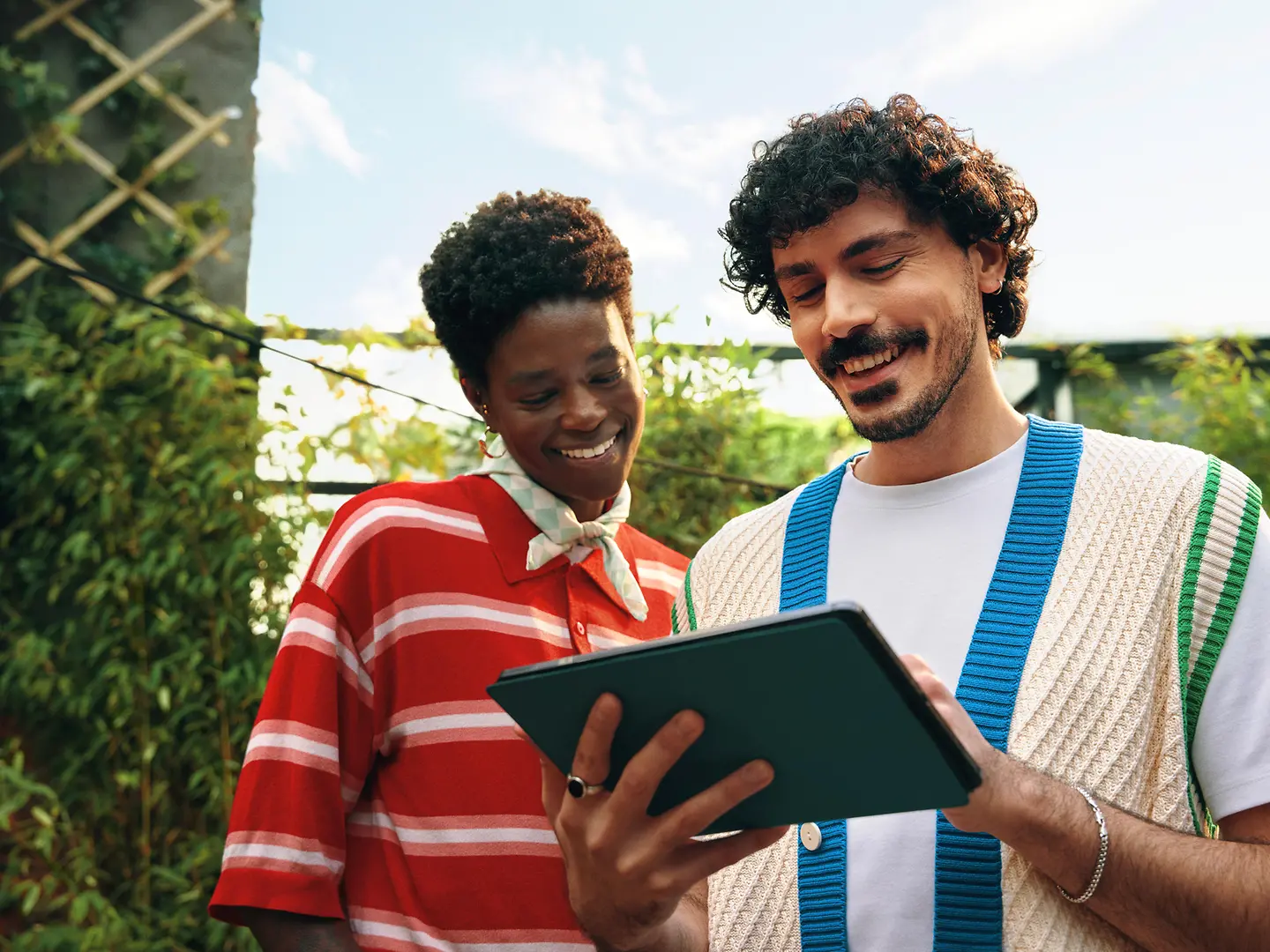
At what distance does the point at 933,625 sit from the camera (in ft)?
4.51

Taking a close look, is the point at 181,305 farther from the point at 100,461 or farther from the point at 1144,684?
the point at 1144,684

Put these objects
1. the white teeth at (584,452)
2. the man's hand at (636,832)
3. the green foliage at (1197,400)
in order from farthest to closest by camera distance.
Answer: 1. the green foliage at (1197,400)
2. the white teeth at (584,452)
3. the man's hand at (636,832)

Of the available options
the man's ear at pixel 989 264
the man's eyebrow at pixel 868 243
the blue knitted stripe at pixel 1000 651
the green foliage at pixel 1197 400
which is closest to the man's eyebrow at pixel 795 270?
the man's eyebrow at pixel 868 243

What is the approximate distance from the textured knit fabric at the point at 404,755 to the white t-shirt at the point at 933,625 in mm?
501

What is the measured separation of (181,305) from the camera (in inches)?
132

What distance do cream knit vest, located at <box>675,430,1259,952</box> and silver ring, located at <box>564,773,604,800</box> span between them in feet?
1.23

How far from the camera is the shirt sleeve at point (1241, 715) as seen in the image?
1.19 meters

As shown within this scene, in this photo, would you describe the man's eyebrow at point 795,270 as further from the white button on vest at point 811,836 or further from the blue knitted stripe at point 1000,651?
the white button on vest at point 811,836

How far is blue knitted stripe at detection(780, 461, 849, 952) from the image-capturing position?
1.29 meters

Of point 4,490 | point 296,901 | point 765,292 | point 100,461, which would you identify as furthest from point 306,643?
point 4,490

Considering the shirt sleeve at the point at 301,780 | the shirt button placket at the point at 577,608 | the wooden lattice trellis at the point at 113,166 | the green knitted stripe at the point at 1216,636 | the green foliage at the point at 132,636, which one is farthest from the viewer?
the wooden lattice trellis at the point at 113,166

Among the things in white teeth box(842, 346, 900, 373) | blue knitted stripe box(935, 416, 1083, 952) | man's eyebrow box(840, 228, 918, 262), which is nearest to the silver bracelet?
blue knitted stripe box(935, 416, 1083, 952)

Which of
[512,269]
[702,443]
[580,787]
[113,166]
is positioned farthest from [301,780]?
[113,166]

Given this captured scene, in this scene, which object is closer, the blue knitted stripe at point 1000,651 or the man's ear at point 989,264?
the blue knitted stripe at point 1000,651
